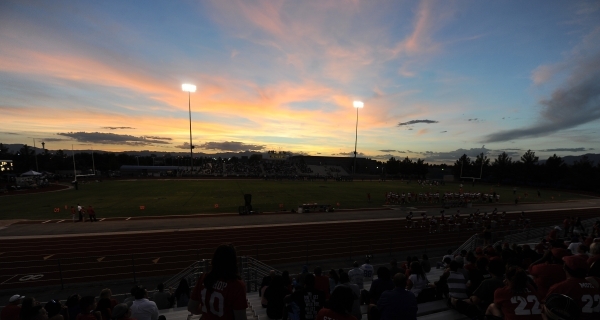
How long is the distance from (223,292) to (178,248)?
15952mm

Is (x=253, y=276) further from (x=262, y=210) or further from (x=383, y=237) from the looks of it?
(x=262, y=210)

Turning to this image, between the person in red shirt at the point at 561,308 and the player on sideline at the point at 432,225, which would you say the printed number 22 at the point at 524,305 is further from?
the player on sideline at the point at 432,225

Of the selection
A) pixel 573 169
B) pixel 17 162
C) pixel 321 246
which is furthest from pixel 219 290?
pixel 17 162

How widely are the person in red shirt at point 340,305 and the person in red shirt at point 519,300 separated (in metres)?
1.73

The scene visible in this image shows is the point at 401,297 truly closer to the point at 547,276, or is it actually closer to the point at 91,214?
the point at 547,276

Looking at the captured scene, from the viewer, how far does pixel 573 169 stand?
7538 centimetres

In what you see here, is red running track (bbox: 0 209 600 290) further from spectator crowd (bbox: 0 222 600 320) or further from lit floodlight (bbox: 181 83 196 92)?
lit floodlight (bbox: 181 83 196 92)

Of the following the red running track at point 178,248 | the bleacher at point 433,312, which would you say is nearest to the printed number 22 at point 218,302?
the bleacher at point 433,312

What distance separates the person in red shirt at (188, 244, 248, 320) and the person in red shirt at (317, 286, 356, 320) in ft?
2.90

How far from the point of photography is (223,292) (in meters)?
2.57

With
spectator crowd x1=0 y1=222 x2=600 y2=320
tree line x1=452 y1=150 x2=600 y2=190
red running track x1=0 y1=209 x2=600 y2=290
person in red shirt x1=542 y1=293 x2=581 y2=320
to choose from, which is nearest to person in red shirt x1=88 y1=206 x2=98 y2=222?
red running track x1=0 y1=209 x2=600 y2=290

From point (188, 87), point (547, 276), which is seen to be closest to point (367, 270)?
point (547, 276)

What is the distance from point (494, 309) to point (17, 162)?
447 feet

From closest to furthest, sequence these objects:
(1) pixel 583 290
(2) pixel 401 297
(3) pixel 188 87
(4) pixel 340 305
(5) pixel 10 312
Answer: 1. (4) pixel 340 305
2. (1) pixel 583 290
3. (2) pixel 401 297
4. (5) pixel 10 312
5. (3) pixel 188 87
